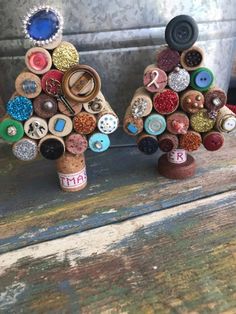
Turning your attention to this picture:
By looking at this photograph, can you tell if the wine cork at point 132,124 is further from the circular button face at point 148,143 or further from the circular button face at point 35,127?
Answer: the circular button face at point 35,127

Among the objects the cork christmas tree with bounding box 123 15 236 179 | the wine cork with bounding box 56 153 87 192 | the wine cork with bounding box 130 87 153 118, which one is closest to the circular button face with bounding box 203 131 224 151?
the cork christmas tree with bounding box 123 15 236 179

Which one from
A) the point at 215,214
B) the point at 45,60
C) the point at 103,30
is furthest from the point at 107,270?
the point at 103,30

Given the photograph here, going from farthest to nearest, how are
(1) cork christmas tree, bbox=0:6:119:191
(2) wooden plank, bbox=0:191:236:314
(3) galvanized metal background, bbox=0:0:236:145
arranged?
(3) galvanized metal background, bbox=0:0:236:145
(1) cork christmas tree, bbox=0:6:119:191
(2) wooden plank, bbox=0:191:236:314

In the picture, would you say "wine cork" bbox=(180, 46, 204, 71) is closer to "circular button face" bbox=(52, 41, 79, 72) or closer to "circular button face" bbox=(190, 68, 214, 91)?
"circular button face" bbox=(190, 68, 214, 91)

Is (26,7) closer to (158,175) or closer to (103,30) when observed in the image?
(103,30)

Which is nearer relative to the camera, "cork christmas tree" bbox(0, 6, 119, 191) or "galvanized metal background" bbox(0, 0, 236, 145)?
"cork christmas tree" bbox(0, 6, 119, 191)

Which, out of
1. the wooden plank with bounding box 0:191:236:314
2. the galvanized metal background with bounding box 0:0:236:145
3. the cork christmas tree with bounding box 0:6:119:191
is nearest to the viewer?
the wooden plank with bounding box 0:191:236:314

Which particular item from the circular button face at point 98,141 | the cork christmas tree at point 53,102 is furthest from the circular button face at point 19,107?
the circular button face at point 98,141

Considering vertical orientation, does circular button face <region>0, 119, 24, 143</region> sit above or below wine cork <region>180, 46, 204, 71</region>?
below

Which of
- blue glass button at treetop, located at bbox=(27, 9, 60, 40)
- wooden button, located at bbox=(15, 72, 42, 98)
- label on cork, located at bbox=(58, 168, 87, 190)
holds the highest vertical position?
blue glass button at treetop, located at bbox=(27, 9, 60, 40)

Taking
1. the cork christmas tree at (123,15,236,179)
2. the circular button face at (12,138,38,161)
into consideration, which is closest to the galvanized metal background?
the cork christmas tree at (123,15,236,179)
